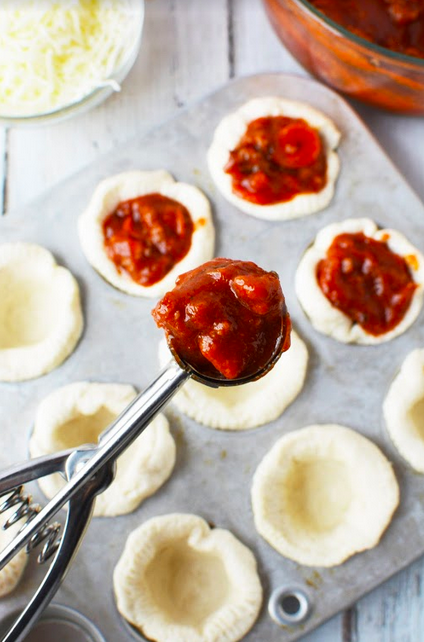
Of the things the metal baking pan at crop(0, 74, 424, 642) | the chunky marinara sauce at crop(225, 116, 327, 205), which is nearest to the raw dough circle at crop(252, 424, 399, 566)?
the metal baking pan at crop(0, 74, 424, 642)

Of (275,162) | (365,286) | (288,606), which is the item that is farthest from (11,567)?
(275,162)

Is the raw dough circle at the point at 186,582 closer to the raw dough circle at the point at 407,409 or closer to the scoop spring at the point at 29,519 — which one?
the scoop spring at the point at 29,519

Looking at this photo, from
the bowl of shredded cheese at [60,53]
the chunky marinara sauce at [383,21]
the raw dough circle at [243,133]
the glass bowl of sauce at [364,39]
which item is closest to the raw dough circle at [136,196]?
the raw dough circle at [243,133]

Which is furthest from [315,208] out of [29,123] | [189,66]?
[29,123]

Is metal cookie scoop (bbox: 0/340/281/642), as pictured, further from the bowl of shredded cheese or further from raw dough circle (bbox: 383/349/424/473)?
the bowl of shredded cheese

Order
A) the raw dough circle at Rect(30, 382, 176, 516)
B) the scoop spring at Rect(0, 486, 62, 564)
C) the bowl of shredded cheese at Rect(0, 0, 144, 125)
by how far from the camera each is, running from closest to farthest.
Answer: the scoop spring at Rect(0, 486, 62, 564) → the raw dough circle at Rect(30, 382, 176, 516) → the bowl of shredded cheese at Rect(0, 0, 144, 125)

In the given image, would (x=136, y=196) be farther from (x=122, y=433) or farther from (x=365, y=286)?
(x=122, y=433)

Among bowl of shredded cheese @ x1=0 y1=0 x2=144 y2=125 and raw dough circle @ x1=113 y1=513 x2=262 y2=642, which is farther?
bowl of shredded cheese @ x1=0 y1=0 x2=144 y2=125
